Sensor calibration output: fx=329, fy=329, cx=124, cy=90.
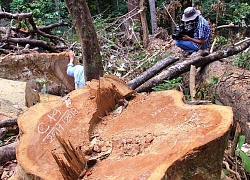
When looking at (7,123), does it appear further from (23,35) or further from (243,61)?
(243,61)

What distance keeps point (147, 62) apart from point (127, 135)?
156 inches

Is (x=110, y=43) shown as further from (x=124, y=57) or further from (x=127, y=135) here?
(x=127, y=135)

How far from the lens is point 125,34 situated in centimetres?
883

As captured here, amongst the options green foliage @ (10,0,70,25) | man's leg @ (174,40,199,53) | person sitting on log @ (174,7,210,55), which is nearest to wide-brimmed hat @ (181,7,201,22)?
person sitting on log @ (174,7,210,55)

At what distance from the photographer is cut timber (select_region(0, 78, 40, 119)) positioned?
14.4 feet

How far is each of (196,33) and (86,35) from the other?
2726 millimetres

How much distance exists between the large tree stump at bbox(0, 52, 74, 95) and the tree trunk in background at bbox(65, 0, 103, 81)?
7.88 ft

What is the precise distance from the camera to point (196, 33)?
5.86 m

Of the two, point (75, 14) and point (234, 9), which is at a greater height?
point (75, 14)

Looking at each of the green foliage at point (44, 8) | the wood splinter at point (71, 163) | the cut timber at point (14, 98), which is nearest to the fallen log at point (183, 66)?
the cut timber at point (14, 98)

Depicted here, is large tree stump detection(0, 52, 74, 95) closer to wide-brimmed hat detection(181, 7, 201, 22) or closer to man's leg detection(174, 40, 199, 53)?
man's leg detection(174, 40, 199, 53)

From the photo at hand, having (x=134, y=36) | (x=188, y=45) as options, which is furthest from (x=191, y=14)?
(x=134, y=36)

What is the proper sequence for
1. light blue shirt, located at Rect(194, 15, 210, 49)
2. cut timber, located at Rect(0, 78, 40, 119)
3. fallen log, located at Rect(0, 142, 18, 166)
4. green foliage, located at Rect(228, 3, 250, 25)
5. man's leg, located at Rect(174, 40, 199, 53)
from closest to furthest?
1. fallen log, located at Rect(0, 142, 18, 166)
2. cut timber, located at Rect(0, 78, 40, 119)
3. light blue shirt, located at Rect(194, 15, 210, 49)
4. man's leg, located at Rect(174, 40, 199, 53)
5. green foliage, located at Rect(228, 3, 250, 25)

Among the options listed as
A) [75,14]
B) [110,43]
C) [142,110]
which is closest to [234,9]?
[110,43]
